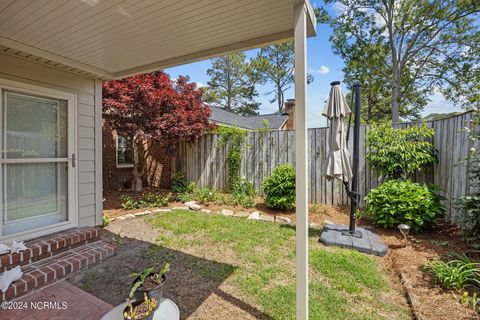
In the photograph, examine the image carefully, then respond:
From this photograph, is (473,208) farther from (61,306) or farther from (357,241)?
(61,306)

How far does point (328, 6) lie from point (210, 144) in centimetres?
1173

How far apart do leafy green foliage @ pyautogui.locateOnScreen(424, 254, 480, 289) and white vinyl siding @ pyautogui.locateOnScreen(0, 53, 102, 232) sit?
193 inches

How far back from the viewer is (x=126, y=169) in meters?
8.31

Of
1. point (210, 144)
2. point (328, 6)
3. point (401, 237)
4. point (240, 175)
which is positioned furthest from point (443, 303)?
point (328, 6)

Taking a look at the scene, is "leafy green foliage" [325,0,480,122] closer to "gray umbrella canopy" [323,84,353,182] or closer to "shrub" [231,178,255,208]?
"shrub" [231,178,255,208]

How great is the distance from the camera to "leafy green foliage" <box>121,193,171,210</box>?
605cm

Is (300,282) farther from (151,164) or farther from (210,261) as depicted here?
(151,164)

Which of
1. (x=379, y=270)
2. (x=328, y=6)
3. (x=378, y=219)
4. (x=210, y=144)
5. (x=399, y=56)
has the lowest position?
(x=379, y=270)

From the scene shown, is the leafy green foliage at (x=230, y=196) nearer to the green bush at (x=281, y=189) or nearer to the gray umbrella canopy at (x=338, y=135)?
the green bush at (x=281, y=189)

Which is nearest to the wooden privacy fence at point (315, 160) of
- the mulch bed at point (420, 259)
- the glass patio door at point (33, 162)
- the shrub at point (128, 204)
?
the mulch bed at point (420, 259)

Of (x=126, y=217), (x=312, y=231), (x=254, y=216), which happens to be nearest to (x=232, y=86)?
(x=254, y=216)

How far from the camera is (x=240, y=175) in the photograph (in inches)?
272

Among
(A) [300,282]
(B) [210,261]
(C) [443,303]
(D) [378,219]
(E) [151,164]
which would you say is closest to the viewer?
(A) [300,282]

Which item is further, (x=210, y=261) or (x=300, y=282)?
(x=210, y=261)
